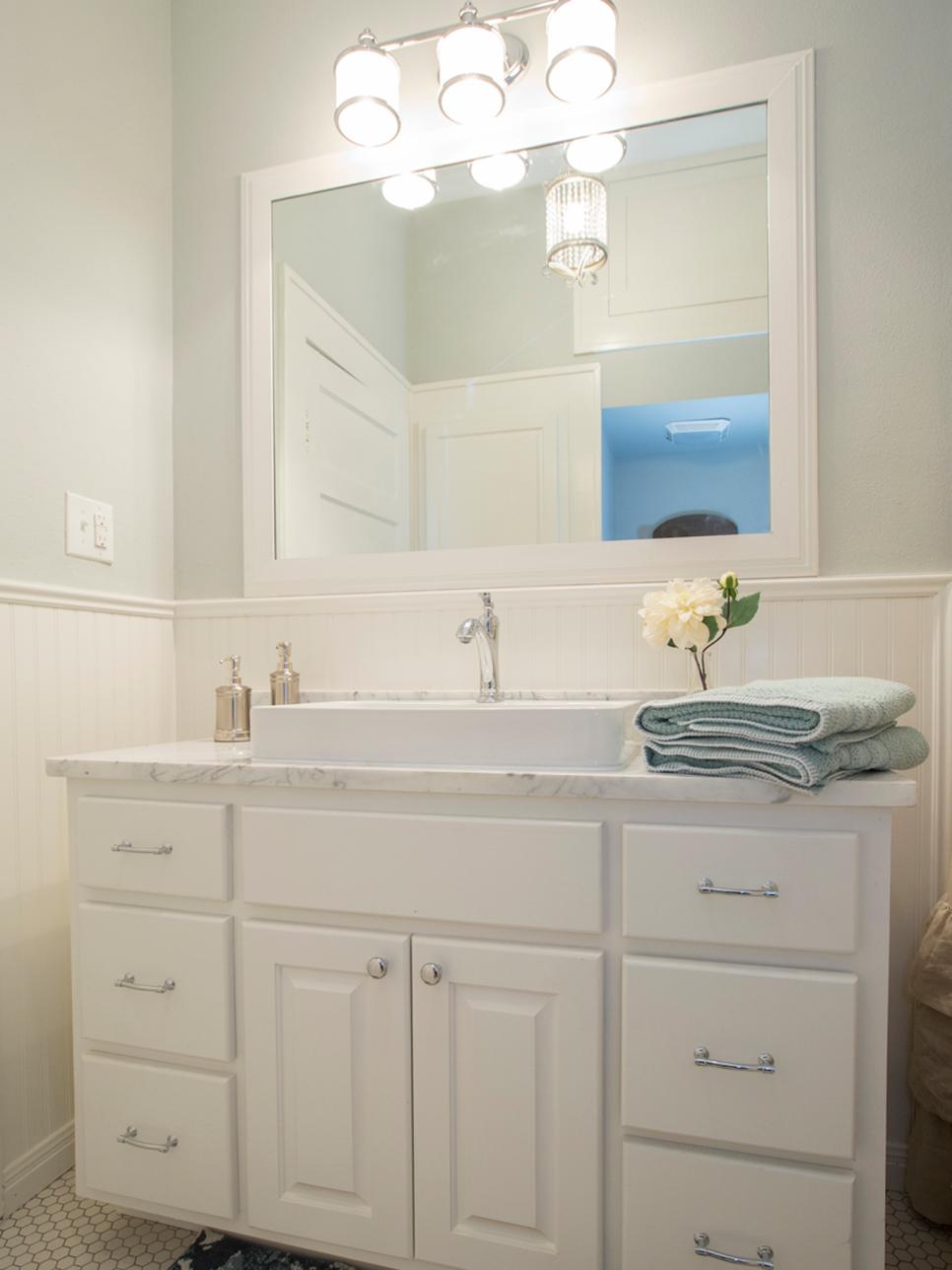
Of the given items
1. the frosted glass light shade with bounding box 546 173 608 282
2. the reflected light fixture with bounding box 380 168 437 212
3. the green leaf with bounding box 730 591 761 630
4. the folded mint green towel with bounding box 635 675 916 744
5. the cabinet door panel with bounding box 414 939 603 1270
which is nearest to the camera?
the folded mint green towel with bounding box 635 675 916 744

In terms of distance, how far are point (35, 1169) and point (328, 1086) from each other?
0.68 m

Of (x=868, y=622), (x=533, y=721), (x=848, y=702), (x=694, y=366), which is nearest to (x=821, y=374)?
(x=694, y=366)

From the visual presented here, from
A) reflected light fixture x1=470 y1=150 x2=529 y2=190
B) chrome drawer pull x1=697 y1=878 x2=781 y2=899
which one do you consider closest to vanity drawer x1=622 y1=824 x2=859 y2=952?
chrome drawer pull x1=697 y1=878 x2=781 y2=899

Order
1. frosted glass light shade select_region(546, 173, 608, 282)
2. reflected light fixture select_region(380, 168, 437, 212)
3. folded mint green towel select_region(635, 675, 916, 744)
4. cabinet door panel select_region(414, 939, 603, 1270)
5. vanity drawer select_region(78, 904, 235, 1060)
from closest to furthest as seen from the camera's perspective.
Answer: folded mint green towel select_region(635, 675, 916, 744)
cabinet door panel select_region(414, 939, 603, 1270)
vanity drawer select_region(78, 904, 235, 1060)
frosted glass light shade select_region(546, 173, 608, 282)
reflected light fixture select_region(380, 168, 437, 212)

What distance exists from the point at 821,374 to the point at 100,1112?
1.68m

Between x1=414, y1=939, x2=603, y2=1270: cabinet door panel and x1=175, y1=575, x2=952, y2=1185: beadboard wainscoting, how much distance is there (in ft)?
1.94

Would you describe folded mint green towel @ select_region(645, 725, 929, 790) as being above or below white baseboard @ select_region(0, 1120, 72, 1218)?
above

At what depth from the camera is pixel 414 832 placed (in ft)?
3.35

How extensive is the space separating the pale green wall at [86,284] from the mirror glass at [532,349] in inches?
11.1

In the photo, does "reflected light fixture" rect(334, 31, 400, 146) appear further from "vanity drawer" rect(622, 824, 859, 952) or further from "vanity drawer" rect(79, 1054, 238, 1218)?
"vanity drawer" rect(79, 1054, 238, 1218)

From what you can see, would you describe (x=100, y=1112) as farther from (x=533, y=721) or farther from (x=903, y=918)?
(x=903, y=918)

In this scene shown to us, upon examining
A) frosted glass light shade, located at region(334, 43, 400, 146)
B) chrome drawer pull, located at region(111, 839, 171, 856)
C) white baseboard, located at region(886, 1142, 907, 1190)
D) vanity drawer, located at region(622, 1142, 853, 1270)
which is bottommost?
white baseboard, located at region(886, 1142, 907, 1190)

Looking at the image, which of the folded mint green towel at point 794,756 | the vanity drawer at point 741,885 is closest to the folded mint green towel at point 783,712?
the folded mint green towel at point 794,756

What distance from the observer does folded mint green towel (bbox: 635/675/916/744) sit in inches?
34.0
